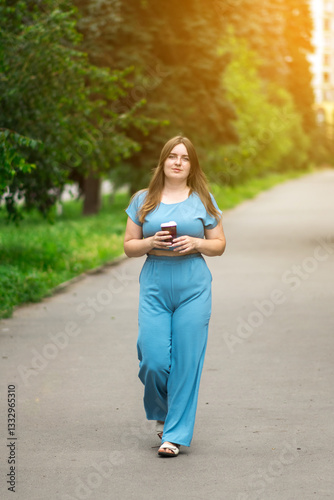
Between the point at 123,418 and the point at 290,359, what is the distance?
7.56 ft

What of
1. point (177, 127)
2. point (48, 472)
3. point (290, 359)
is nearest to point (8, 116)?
point (290, 359)

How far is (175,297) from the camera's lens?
5254 mm

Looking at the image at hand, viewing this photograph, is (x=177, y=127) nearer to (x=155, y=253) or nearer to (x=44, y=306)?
(x=44, y=306)

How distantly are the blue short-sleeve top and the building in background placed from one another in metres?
102

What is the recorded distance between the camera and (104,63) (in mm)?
20953

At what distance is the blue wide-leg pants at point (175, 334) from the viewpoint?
17.1ft

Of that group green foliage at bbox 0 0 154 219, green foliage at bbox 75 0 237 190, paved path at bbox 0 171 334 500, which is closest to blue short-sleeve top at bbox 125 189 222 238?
paved path at bbox 0 171 334 500

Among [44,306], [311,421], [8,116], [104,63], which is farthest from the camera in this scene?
[104,63]

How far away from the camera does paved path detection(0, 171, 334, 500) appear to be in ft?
15.8

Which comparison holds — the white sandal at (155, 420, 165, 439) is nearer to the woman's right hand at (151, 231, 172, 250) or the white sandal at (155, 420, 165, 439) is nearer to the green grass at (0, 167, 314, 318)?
the woman's right hand at (151, 231, 172, 250)

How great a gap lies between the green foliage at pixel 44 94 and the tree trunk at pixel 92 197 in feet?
38.1

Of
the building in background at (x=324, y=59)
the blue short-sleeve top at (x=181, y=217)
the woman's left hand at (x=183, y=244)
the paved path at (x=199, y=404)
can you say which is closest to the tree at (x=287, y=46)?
the building in background at (x=324, y=59)

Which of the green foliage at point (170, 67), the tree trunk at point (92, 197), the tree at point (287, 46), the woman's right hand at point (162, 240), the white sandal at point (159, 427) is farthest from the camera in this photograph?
the tree at point (287, 46)

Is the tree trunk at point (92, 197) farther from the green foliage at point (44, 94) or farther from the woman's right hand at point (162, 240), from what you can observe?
the woman's right hand at point (162, 240)
